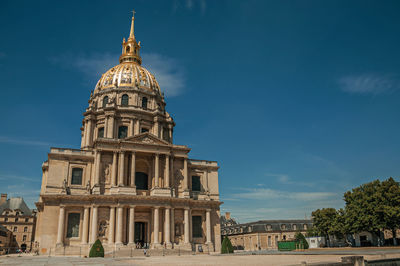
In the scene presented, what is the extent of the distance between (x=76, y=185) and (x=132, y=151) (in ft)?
27.5

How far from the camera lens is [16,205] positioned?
8325cm

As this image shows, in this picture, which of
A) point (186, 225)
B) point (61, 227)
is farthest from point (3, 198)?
point (186, 225)

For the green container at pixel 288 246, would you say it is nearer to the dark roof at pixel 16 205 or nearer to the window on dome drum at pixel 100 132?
the window on dome drum at pixel 100 132

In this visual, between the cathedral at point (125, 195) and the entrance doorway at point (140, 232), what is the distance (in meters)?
0.13

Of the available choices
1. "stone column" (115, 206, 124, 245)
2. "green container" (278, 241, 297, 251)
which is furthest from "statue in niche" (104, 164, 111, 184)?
"green container" (278, 241, 297, 251)

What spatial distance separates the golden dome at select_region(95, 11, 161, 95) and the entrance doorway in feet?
79.2

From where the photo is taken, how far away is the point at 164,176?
1861 inches

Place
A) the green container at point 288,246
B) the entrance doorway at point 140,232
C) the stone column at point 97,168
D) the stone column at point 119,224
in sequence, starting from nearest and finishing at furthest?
the stone column at point 119,224 → the stone column at point 97,168 → the green container at point 288,246 → the entrance doorway at point 140,232

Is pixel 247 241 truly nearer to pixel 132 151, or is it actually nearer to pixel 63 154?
pixel 132 151

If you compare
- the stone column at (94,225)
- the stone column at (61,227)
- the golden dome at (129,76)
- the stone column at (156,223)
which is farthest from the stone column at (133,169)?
the golden dome at (129,76)

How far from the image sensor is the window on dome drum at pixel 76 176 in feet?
148

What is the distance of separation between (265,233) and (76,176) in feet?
153

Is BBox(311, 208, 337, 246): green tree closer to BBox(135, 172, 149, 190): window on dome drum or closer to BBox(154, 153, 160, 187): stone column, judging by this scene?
BBox(154, 153, 160, 187): stone column

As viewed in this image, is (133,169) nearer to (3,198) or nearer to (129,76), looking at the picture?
(129,76)
